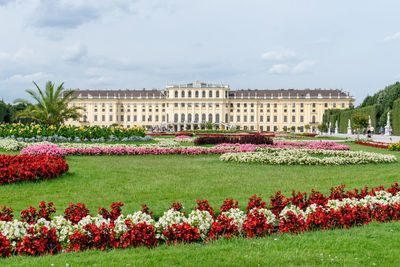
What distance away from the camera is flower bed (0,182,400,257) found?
11.5 feet

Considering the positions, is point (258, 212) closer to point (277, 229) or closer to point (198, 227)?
point (277, 229)

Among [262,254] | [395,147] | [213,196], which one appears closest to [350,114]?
[395,147]

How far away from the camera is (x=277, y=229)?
4.25 m

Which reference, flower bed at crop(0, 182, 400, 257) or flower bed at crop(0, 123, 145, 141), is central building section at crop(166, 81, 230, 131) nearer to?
flower bed at crop(0, 123, 145, 141)

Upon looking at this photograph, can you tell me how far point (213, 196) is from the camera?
5.79 metres

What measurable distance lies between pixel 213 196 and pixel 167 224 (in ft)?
6.78

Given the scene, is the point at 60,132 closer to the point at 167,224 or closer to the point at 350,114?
the point at 167,224

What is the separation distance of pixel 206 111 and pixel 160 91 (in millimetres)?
12456

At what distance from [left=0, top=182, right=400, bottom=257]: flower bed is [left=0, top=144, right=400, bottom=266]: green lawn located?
6.6 inches

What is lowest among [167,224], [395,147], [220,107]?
[167,224]

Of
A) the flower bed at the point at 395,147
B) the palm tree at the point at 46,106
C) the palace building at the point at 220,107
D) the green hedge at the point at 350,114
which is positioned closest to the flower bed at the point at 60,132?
the palm tree at the point at 46,106

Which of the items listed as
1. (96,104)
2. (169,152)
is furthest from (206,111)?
(169,152)

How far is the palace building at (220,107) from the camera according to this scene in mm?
77812

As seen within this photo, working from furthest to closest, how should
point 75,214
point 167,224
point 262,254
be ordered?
1. point 75,214
2. point 167,224
3. point 262,254
